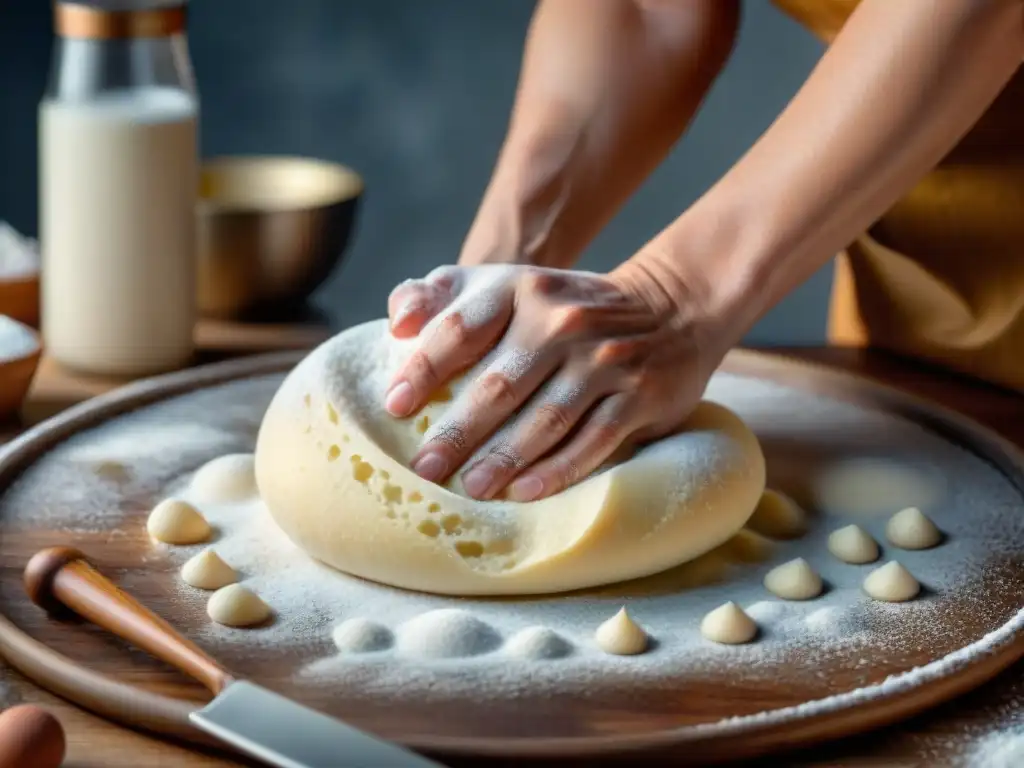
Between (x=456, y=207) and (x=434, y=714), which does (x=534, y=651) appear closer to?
(x=434, y=714)

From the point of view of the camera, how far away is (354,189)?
1862 millimetres

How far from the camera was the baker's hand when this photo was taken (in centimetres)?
112

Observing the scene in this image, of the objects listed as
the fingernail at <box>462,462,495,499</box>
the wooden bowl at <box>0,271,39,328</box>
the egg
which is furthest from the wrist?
the wooden bowl at <box>0,271,39,328</box>

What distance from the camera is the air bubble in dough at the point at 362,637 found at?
1.00m

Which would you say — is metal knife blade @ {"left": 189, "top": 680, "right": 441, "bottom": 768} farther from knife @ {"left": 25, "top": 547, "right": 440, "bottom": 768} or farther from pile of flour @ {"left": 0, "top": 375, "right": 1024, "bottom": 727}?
pile of flour @ {"left": 0, "top": 375, "right": 1024, "bottom": 727}

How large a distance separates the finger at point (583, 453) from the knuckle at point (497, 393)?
0.06m

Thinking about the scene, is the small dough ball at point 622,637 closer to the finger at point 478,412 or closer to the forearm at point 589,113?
the finger at point 478,412

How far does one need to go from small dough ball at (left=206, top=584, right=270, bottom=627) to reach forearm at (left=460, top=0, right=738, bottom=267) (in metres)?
0.50

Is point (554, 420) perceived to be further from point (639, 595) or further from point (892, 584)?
point (892, 584)

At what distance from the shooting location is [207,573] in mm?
1095

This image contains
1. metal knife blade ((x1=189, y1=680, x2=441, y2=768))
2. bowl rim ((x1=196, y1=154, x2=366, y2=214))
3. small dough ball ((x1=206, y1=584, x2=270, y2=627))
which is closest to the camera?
metal knife blade ((x1=189, y1=680, x2=441, y2=768))

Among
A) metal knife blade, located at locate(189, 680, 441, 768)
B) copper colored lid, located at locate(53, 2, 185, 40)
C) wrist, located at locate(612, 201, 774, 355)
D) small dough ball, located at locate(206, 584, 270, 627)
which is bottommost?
small dough ball, located at locate(206, 584, 270, 627)

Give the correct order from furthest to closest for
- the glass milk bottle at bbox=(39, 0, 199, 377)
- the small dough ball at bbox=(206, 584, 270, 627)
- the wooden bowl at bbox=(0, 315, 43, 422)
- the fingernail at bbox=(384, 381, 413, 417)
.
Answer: the glass milk bottle at bbox=(39, 0, 199, 377)
the wooden bowl at bbox=(0, 315, 43, 422)
the fingernail at bbox=(384, 381, 413, 417)
the small dough ball at bbox=(206, 584, 270, 627)

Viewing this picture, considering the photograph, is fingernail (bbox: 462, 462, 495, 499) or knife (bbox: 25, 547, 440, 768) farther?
fingernail (bbox: 462, 462, 495, 499)
